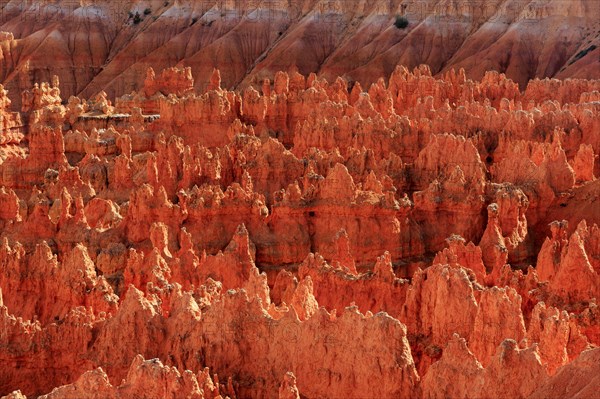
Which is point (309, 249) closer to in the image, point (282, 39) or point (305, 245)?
point (305, 245)

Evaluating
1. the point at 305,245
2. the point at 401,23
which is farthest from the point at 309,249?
the point at 401,23

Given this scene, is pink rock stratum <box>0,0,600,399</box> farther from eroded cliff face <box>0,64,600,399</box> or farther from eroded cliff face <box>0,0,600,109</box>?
eroded cliff face <box>0,0,600,109</box>

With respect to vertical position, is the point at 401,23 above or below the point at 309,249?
above

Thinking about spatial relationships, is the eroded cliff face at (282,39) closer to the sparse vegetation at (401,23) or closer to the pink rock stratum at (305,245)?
the sparse vegetation at (401,23)

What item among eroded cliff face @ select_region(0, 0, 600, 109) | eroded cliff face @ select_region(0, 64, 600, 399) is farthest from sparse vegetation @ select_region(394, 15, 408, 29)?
eroded cliff face @ select_region(0, 64, 600, 399)

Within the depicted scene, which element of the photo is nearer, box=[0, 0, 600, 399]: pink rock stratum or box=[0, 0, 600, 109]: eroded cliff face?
box=[0, 0, 600, 399]: pink rock stratum
